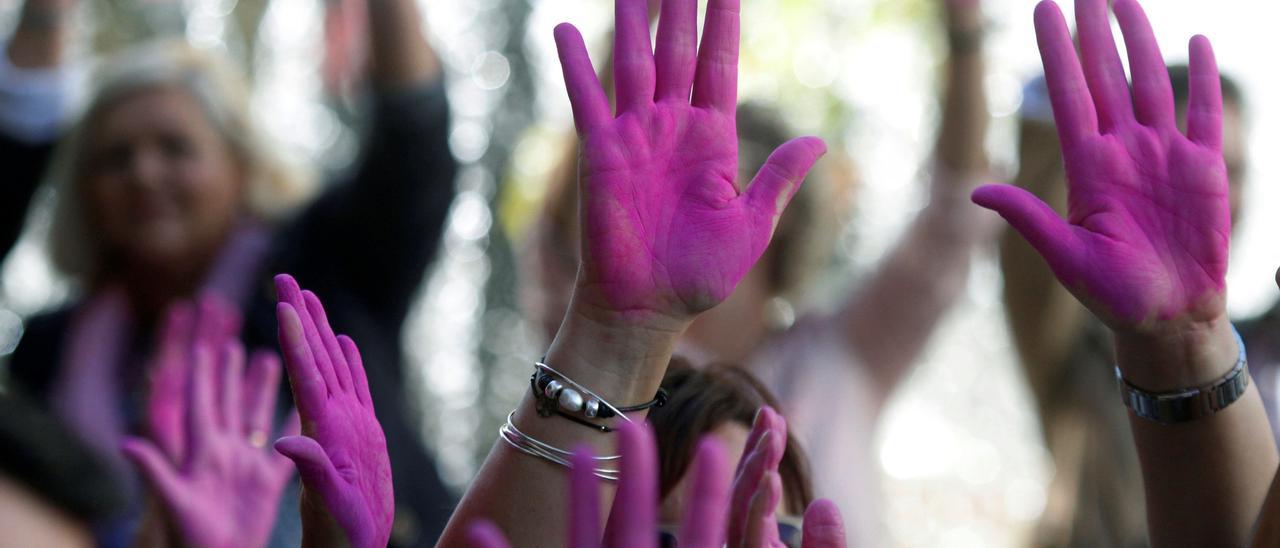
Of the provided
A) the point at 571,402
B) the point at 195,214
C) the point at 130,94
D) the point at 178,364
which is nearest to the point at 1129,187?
the point at 571,402

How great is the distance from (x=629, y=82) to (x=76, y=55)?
1.98 m

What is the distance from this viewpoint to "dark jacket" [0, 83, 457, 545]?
7.34ft

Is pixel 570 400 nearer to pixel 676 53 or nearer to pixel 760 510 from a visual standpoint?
pixel 760 510

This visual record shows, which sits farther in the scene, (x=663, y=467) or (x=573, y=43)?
(x=663, y=467)

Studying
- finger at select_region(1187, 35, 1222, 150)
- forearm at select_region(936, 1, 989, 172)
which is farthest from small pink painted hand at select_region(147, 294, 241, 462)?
forearm at select_region(936, 1, 989, 172)

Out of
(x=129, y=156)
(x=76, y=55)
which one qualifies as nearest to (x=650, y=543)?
(x=129, y=156)

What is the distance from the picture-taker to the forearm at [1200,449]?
116cm

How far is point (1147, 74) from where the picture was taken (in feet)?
3.97

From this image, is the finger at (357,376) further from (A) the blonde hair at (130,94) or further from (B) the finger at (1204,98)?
(A) the blonde hair at (130,94)

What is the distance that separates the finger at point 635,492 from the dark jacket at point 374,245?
4.57 feet

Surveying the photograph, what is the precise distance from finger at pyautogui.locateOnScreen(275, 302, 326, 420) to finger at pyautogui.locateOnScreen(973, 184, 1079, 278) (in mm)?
603

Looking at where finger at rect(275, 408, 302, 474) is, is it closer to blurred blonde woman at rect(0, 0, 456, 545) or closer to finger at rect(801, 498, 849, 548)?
blurred blonde woman at rect(0, 0, 456, 545)

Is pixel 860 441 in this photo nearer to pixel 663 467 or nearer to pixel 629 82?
pixel 663 467

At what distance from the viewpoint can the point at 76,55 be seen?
272 cm
